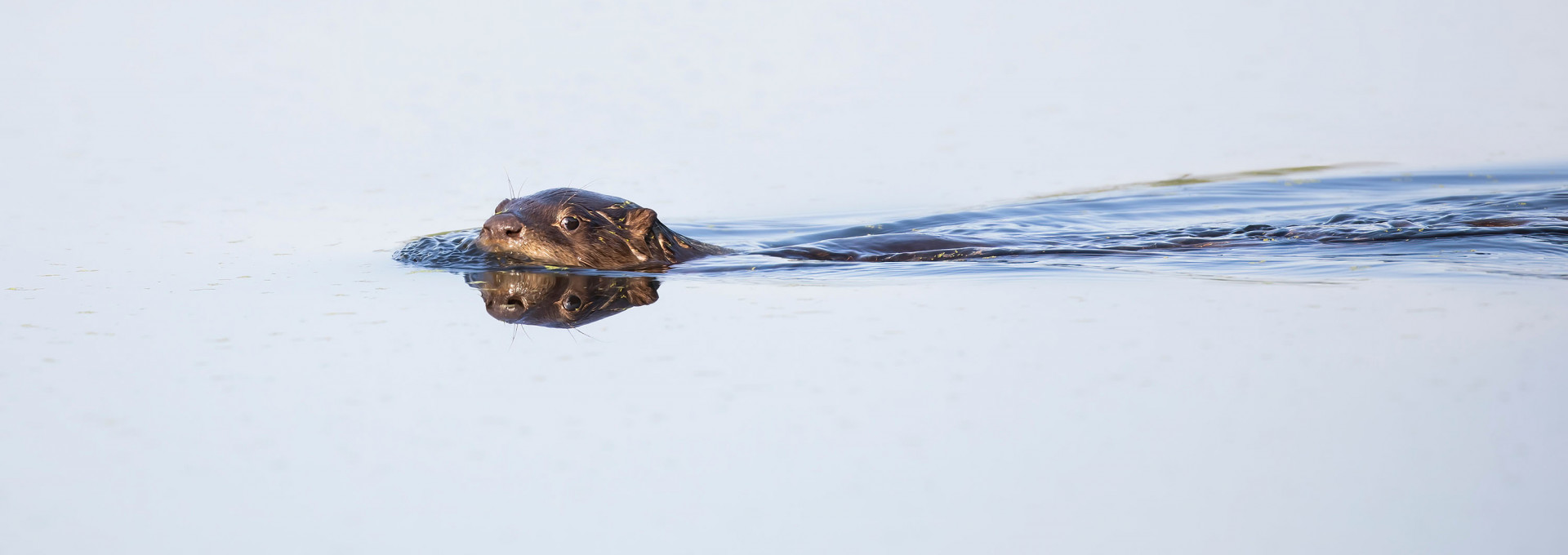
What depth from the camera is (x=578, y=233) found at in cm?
864

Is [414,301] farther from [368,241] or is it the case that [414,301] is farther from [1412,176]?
A: [1412,176]

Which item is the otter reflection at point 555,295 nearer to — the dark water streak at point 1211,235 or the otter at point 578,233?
the otter at point 578,233

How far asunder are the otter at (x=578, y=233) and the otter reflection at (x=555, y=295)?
0.69 ft

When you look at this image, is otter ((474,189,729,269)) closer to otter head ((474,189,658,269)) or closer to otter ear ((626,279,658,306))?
otter head ((474,189,658,269))

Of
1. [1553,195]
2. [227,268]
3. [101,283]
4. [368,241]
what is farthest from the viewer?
[1553,195]

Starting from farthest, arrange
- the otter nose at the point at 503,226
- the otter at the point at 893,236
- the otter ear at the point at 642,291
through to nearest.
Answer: the otter at the point at 893,236 → the otter nose at the point at 503,226 → the otter ear at the point at 642,291

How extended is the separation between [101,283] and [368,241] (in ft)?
6.06

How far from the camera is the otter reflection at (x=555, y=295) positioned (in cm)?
705

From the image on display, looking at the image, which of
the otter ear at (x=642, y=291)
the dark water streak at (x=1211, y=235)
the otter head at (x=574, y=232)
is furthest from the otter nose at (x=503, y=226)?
the otter ear at (x=642, y=291)

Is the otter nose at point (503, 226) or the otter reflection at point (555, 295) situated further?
the otter nose at point (503, 226)

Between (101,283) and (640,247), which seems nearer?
(101,283)

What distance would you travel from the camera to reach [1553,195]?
436 inches

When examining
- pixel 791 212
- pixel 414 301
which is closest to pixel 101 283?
pixel 414 301

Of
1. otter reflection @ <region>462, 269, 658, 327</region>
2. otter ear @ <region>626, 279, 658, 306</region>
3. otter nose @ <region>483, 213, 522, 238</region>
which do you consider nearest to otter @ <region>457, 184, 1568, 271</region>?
otter nose @ <region>483, 213, 522, 238</region>
